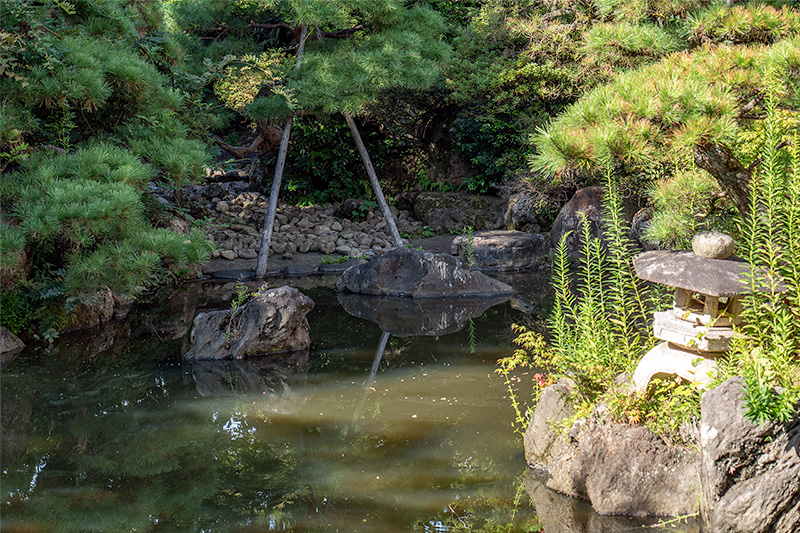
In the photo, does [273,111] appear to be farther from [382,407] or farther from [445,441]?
[445,441]

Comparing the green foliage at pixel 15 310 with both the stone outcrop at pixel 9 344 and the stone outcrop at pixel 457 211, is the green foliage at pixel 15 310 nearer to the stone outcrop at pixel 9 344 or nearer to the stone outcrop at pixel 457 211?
the stone outcrop at pixel 9 344

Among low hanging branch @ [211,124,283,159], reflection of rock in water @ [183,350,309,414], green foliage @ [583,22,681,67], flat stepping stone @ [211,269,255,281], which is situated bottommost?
reflection of rock in water @ [183,350,309,414]

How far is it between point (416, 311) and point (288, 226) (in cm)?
496

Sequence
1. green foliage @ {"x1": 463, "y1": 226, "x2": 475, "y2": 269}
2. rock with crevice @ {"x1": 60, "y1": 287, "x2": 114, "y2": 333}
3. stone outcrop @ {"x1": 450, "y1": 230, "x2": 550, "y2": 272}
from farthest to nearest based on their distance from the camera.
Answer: stone outcrop @ {"x1": 450, "y1": 230, "x2": 550, "y2": 272} < green foliage @ {"x1": 463, "y1": 226, "x2": 475, "y2": 269} < rock with crevice @ {"x1": 60, "y1": 287, "x2": 114, "y2": 333}

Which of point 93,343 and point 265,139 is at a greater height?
point 265,139

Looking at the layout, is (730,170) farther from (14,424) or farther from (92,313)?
(92,313)

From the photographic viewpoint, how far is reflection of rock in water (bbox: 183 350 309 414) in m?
5.56

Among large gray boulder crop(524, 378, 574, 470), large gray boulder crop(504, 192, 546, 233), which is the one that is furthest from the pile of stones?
large gray boulder crop(524, 378, 574, 470)

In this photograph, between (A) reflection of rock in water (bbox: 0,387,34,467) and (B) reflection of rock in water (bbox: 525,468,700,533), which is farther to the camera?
(A) reflection of rock in water (bbox: 0,387,34,467)

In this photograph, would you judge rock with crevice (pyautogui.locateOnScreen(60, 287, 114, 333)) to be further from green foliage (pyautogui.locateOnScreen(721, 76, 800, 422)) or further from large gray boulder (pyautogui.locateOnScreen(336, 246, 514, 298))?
green foliage (pyautogui.locateOnScreen(721, 76, 800, 422))

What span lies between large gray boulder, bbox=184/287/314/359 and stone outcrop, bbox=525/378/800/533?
311cm

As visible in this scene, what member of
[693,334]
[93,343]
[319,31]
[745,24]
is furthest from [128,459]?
[319,31]

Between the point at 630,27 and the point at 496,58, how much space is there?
800 cm

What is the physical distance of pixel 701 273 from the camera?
11.7 ft
